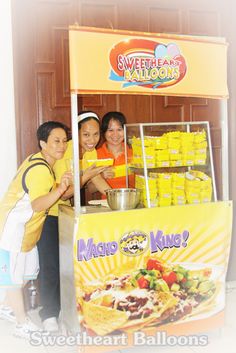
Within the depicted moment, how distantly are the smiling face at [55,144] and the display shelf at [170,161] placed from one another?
1.51 feet

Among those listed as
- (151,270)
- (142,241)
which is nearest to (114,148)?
(142,241)

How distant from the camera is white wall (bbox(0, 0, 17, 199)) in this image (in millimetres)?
3025

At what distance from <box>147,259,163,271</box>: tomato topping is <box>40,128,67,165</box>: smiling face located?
915mm

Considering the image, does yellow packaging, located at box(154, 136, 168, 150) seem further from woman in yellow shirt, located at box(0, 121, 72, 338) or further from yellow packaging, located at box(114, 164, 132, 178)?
woman in yellow shirt, located at box(0, 121, 72, 338)

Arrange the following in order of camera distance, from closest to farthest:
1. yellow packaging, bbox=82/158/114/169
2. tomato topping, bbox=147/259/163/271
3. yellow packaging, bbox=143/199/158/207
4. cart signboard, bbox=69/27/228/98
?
cart signboard, bbox=69/27/228/98, tomato topping, bbox=147/259/163/271, yellow packaging, bbox=143/199/158/207, yellow packaging, bbox=82/158/114/169

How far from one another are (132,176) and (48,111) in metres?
0.83

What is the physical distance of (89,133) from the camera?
2988 millimetres

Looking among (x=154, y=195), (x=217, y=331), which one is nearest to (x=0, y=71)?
(x=154, y=195)

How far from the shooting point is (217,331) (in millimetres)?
2775

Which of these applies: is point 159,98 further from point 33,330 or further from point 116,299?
point 33,330

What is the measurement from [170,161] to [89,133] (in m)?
0.60

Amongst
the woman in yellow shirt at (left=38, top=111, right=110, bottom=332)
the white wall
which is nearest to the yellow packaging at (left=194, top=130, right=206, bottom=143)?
the woman in yellow shirt at (left=38, top=111, right=110, bottom=332)

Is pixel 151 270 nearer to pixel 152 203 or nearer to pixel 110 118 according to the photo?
pixel 152 203

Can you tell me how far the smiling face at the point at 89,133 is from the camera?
2.98 m
